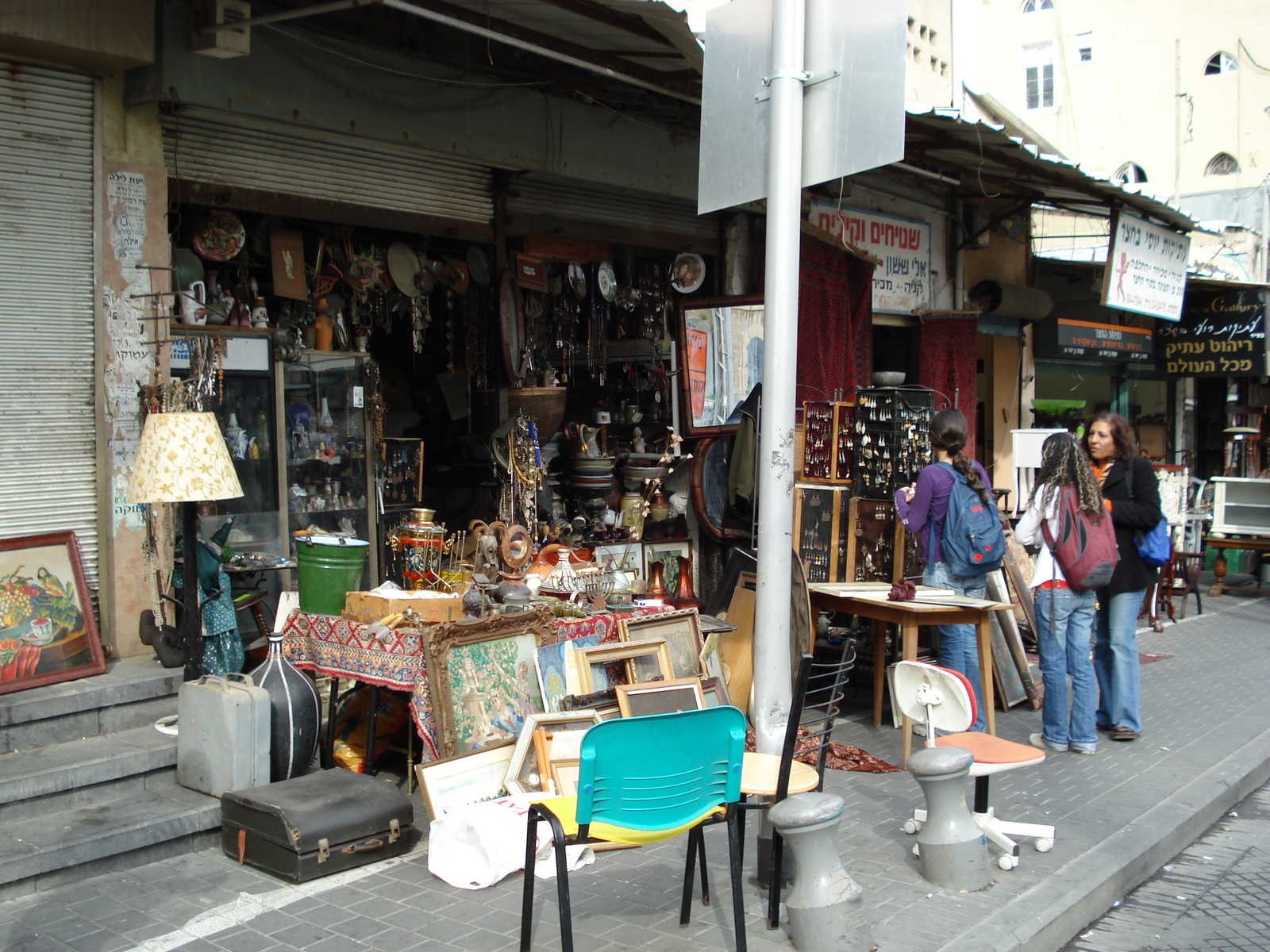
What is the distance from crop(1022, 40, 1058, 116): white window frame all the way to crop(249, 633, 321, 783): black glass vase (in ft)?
83.4

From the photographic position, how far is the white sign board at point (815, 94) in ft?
12.7

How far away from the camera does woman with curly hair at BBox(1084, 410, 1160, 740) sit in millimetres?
6422

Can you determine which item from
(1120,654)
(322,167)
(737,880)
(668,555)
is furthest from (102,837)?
(1120,654)

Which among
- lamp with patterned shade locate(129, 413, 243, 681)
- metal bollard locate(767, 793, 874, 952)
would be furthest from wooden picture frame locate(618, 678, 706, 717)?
lamp with patterned shade locate(129, 413, 243, 681)

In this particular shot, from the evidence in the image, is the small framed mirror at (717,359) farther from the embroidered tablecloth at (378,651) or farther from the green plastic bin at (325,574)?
the green plastic bin at (325,574)

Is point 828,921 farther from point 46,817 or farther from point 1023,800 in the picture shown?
point 46,817

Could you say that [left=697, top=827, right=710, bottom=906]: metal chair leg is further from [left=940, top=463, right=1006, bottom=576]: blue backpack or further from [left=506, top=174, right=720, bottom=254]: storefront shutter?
[left=506, top=174, right=720, bottom=254]: storefront shutter

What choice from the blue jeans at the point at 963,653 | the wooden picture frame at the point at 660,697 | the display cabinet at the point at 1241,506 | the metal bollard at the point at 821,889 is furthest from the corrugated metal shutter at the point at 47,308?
the display cabinet at the point at 1241,506

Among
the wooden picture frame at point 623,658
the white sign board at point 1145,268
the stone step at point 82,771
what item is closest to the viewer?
the stone step at point 82,771

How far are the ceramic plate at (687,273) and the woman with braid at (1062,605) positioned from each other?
3652mm

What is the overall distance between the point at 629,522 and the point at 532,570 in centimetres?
A: 166

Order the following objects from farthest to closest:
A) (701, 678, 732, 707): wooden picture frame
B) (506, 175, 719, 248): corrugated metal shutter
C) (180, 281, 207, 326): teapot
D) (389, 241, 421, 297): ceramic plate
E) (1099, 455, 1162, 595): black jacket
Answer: (506, 175, 719, 248): corrugated metal shutter → (389, 241, 421, 297): ceramic plate → (1099, 455, 1162, 595): black jacket → (180, 281, 207, 326): teapot → (701, 678, 732, 707): wooden picture frame

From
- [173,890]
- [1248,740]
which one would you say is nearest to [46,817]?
[173,890]

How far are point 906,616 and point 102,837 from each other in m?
4.11
